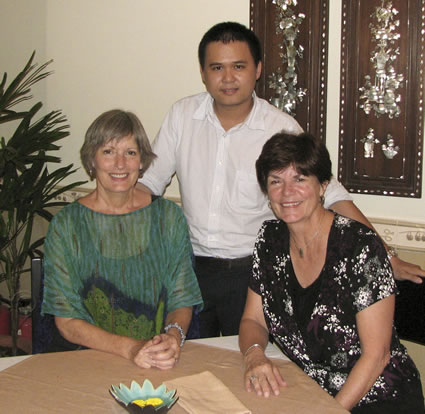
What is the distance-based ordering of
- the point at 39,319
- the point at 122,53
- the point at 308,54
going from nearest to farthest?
the point at 39,319 → the point at 308,54 → the point at 122,53

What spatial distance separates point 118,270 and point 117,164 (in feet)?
1.20

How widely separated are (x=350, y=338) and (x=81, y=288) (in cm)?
90

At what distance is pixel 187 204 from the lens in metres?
2.62

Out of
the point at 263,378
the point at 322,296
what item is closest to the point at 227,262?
the point at 322,296

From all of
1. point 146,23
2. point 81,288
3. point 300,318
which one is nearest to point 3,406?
point 81,288

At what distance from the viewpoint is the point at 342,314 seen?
5.91 ft

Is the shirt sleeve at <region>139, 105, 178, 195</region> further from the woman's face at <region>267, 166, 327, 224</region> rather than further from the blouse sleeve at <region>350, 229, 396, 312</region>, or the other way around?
the blouse sleeve at <region>350, 229, 396, 312</region>

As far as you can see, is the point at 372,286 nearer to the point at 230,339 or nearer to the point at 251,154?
the point at 230,339

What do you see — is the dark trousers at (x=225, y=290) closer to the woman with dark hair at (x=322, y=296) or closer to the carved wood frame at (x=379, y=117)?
the woman with dark hair at (x=322, y=296)

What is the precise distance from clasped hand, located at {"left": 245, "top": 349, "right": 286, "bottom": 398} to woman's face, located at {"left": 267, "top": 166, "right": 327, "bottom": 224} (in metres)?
0.49

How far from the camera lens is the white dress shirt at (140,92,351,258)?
8.27 ft

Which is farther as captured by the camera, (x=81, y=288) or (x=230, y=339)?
(x=81, y=288)

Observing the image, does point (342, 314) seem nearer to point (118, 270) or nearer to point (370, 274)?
point (370, 274)

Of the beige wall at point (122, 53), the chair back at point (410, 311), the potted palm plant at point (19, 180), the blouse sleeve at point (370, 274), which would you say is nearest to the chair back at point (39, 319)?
the potted palm plant at point (19, 180)
